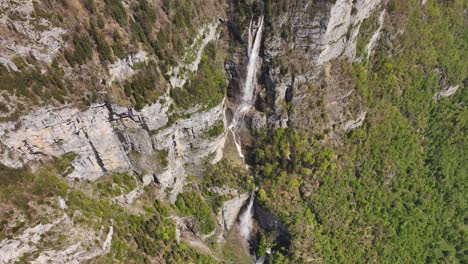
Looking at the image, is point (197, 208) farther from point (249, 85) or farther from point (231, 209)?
point (249, 85)

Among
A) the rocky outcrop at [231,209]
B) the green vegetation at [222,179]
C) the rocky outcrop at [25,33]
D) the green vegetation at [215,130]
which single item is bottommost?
the rocky outcrop at [231,209]

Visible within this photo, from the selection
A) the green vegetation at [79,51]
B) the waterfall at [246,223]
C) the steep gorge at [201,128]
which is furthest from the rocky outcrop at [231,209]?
the green vegetation at [79,51]

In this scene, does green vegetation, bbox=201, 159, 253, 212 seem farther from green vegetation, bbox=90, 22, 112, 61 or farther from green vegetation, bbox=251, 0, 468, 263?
green vegetation, bbox=90, 22, 112, 61

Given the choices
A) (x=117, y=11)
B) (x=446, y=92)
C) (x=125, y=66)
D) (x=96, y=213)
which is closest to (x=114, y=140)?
(x=96, y=213)

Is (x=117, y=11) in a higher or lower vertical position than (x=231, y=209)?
higher

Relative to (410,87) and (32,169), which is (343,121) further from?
(32,169)

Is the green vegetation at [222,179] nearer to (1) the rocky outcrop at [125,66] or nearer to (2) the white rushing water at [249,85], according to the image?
(2) the white rushing water at [249,85]
